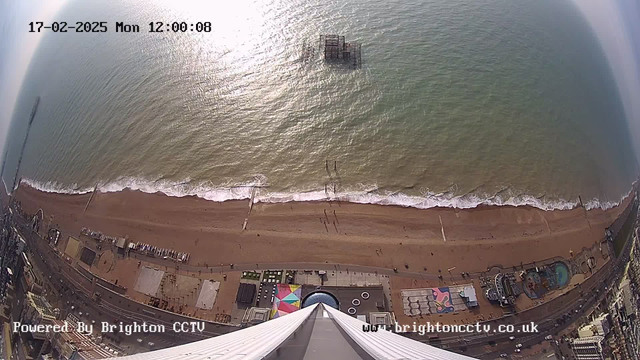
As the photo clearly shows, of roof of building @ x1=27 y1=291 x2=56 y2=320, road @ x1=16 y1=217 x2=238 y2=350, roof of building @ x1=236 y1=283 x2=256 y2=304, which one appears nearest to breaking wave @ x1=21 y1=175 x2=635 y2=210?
road @ x1=16 y1=217 x2=238 y2=350

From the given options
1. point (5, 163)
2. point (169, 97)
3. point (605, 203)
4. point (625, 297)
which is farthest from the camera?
point (169, 97)

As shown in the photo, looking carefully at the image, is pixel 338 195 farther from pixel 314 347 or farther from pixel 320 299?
pixel 314 347

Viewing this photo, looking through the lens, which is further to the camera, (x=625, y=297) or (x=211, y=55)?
→ (x=211, y=55)

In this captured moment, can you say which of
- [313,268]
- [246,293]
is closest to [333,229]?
[313,268]

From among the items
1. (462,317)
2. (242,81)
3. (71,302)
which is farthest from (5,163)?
(462,317)

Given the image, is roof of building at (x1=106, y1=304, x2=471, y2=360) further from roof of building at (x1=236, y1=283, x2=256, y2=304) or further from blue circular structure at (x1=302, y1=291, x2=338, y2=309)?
roof of building at (x1=236, y1=283, x2=256, y2=304)

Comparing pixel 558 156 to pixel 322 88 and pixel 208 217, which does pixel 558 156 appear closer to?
pixel 322 88
